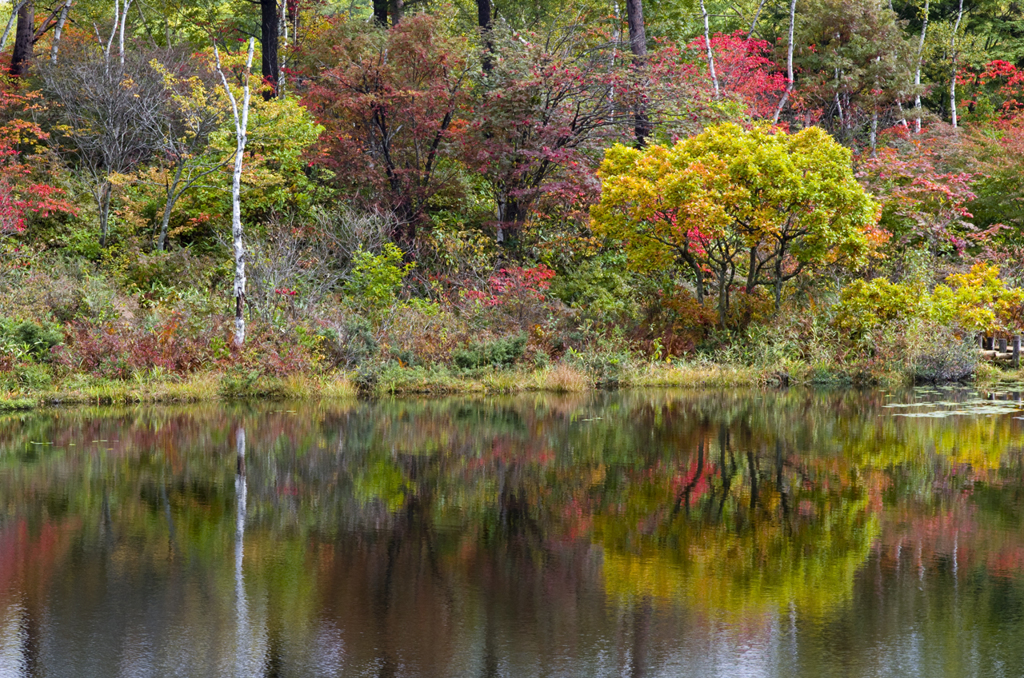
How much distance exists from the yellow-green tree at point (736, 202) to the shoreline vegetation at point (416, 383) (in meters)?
2.58

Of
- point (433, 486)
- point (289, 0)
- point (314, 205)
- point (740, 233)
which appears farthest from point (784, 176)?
point (289, 0)

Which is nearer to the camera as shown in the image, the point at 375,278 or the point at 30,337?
the point at 30,337

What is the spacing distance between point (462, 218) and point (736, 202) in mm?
8202

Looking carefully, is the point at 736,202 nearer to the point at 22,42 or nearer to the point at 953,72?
the point at 953,72

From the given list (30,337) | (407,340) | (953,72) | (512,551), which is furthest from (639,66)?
(512,551)

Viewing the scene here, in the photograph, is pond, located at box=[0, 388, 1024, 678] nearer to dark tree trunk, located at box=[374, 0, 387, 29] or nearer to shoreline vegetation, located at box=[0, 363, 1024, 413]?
shoreline vegetation, located at box=[0, 363, 1024, 413]

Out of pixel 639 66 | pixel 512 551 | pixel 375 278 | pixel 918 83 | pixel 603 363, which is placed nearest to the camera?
pixel 512 551

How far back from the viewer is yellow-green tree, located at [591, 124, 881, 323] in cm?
2264

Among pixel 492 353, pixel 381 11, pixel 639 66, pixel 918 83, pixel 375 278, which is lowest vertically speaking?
pixel 492 353

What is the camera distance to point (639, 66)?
28969 mm

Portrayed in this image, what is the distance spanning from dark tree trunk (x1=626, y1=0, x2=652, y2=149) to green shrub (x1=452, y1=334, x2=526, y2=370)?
29.7 feet

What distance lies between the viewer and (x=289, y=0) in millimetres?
35844

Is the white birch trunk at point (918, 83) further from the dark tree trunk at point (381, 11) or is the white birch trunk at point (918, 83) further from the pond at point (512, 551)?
the pond at point (512, 551)

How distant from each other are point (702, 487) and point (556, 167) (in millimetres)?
17352
